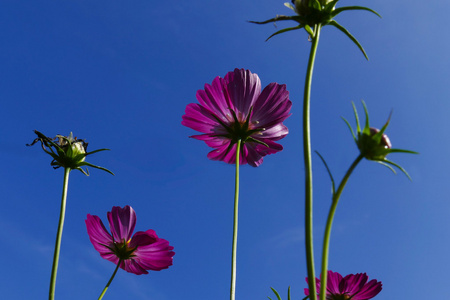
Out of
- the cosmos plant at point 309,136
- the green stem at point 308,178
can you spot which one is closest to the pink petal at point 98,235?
the cosmos plant at point 309,136

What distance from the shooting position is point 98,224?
149 cm

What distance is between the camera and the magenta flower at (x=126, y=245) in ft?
4.83

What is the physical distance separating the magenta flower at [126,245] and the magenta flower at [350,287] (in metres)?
0.48

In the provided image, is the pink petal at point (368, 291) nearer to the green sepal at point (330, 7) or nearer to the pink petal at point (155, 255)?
the pink petal at point (155, 255)

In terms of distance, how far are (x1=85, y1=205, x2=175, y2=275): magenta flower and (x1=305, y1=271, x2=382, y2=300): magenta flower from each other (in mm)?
480

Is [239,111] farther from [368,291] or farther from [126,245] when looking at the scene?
[368,291]

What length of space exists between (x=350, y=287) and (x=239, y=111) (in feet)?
2.13

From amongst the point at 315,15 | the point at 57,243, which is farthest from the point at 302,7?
the point at 57,243

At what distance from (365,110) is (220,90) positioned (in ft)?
2.52

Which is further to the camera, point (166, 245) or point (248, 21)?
point (166, 245)

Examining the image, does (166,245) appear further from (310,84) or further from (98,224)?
(310,84)

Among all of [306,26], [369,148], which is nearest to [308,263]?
[369,148]

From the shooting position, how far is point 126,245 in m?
1.50

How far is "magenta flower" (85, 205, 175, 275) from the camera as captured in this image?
147cm
